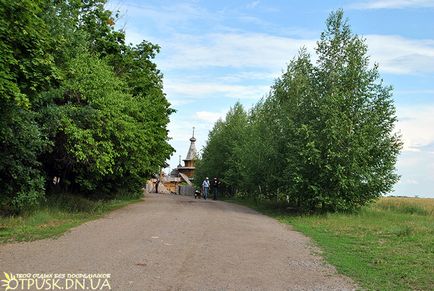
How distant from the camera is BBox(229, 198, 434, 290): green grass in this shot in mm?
8516

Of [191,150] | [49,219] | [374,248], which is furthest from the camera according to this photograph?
[191,150]

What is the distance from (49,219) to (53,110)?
385 centimetres

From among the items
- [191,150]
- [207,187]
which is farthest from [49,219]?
[191,150]

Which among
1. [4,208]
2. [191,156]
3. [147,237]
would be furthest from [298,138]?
[191,156]

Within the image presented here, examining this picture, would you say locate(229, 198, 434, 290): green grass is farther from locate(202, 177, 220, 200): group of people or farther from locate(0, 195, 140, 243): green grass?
locate(202, 177, 220, 200): group of people

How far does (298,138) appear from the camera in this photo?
2262 centimetres

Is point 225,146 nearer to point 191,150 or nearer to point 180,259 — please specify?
point 180,259

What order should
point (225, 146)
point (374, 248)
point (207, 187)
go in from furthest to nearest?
point (225, 146), point (207, 187), point (374, 248)

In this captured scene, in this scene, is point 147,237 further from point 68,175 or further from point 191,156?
point 191,156

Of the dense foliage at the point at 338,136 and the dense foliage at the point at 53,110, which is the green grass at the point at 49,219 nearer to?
the dense foliage at the point at 53,110

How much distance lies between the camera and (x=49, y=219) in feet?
51.3

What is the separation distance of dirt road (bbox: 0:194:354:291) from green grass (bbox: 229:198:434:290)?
0.59 m

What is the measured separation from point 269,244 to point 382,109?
13.1 meters

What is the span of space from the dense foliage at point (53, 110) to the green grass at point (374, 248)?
844cm
